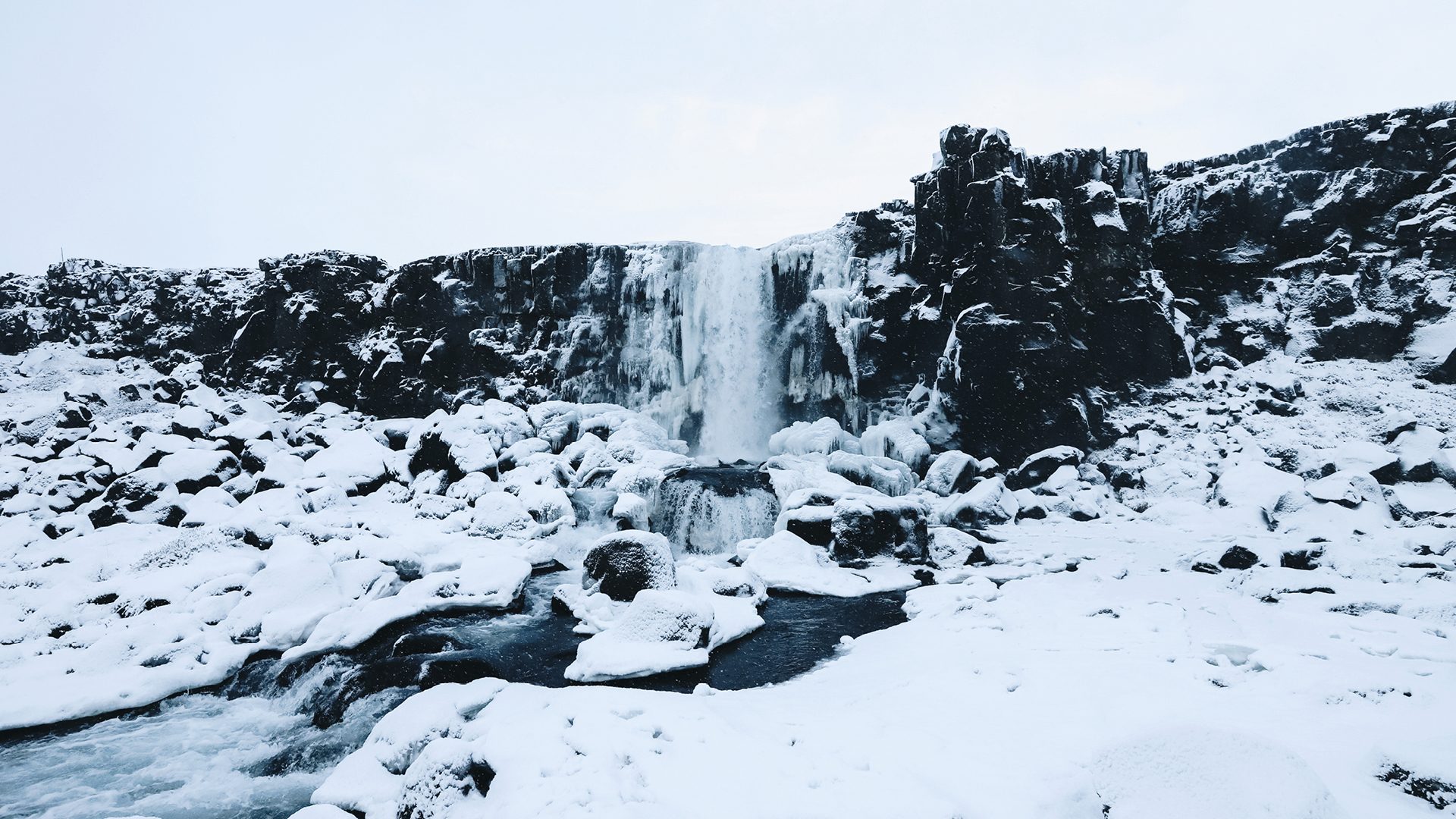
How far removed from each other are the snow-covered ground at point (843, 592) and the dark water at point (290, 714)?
18.2 inches

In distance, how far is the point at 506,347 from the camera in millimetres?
32375

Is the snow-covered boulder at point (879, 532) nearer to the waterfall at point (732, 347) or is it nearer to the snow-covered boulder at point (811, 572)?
the snow-covered boulder at point (811, 572)

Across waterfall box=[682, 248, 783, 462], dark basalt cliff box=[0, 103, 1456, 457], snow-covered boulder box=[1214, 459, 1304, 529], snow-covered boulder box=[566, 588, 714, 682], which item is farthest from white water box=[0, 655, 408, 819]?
waterfall box=[682, 248, 783, 462]

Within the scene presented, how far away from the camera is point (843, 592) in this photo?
13.1 metres

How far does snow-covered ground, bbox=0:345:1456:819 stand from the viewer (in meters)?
5.16

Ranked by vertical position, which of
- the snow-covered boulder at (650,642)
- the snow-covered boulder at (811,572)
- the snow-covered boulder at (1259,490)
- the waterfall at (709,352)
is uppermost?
the waterfall at (709,352)

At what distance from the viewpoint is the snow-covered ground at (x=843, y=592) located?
5156 mm

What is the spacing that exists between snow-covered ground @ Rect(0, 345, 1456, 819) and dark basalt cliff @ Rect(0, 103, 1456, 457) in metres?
2.19

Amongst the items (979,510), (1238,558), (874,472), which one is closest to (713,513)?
(874,472)

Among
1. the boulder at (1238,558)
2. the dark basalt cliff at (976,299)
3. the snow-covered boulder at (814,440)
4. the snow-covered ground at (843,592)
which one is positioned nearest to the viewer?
the snow-covered ground at (843,592)

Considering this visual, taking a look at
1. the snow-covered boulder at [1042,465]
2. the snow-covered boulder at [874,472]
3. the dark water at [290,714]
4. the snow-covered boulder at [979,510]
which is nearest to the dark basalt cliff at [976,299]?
the snow-covered boulder at [1042,465]

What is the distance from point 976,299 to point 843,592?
16.1 m

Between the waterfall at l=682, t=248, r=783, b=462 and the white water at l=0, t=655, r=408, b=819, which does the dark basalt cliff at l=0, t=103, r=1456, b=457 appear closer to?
the waterfall at l=682, t=248, r=783, b=462

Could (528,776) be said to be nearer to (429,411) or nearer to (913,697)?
(913,697)
